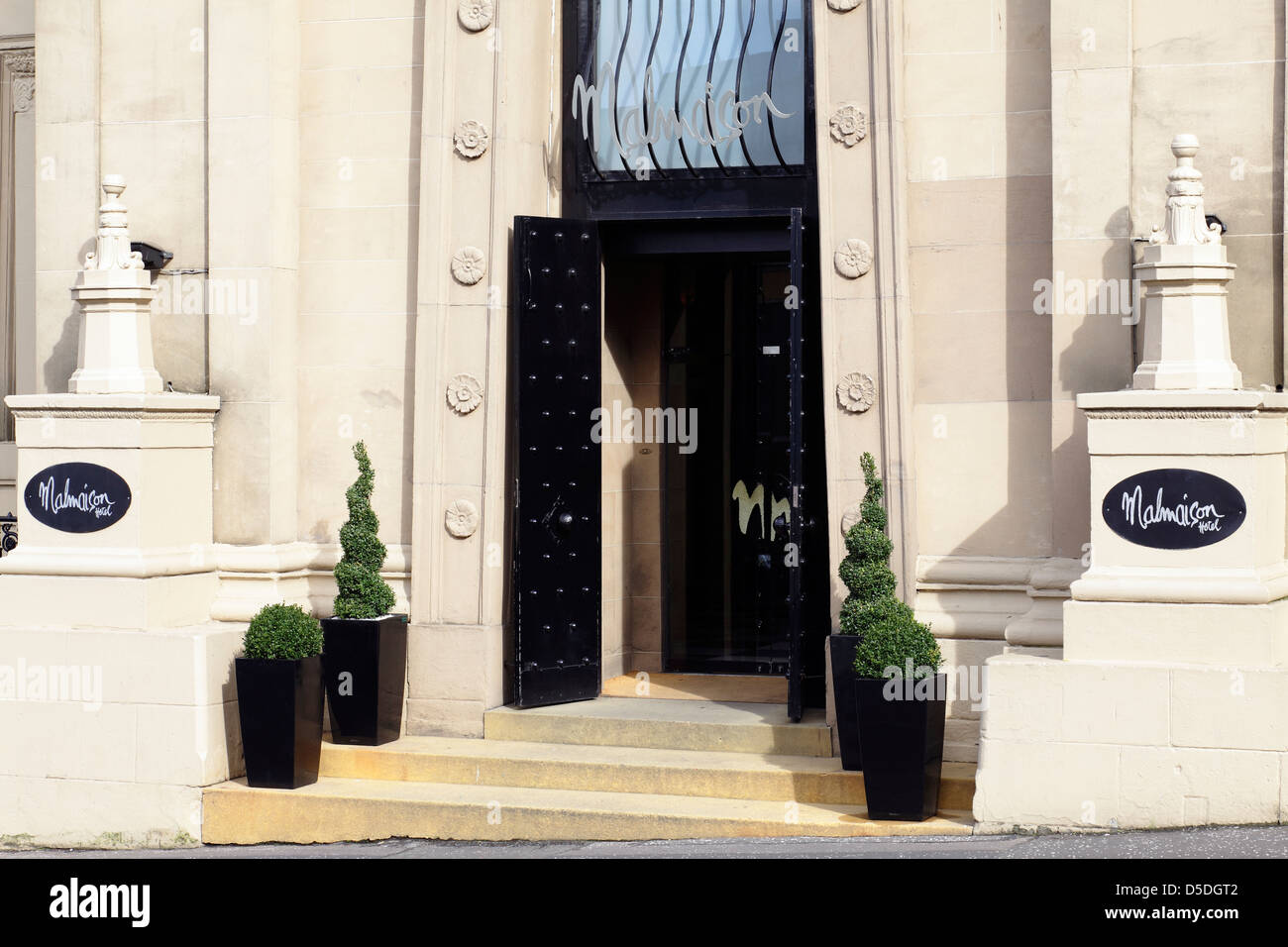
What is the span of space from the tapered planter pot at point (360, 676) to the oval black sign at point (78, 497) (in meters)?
1.46

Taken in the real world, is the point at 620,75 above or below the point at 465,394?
above

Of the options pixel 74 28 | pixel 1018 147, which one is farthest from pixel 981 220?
pixel 74 28

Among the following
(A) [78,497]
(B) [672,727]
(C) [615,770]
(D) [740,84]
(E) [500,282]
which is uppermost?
(D) [740,84]

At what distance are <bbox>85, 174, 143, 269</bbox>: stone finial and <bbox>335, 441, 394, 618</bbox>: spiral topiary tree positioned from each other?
1.89 m

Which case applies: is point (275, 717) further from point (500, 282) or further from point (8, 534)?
point (8, 534)

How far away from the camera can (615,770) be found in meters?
9.44

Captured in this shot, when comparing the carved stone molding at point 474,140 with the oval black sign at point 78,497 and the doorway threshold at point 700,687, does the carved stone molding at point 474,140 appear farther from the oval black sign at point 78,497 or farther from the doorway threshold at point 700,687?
the doorway threshold at point 700,687

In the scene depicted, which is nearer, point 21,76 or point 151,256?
point 151,256

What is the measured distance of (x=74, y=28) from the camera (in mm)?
10922

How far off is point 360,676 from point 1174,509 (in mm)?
4963

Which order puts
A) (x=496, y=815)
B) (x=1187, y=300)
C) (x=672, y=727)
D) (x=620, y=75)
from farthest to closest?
(x=620, y=75) < (x=672, y=727) < (x=496, y=815) < (x=1187, y=300)

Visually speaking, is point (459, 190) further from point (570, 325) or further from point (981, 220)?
point (981, 220)

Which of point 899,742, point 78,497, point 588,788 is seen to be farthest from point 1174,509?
point 78,497

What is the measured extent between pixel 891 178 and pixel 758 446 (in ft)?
9.59
